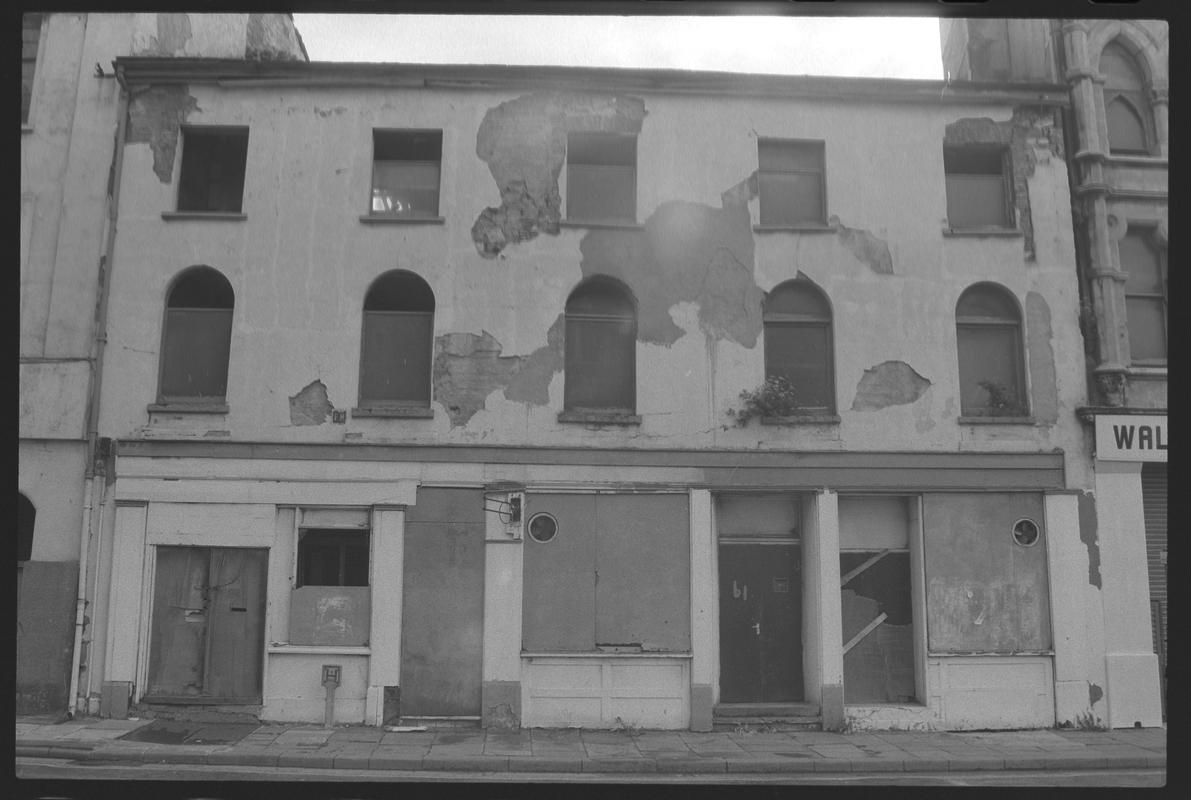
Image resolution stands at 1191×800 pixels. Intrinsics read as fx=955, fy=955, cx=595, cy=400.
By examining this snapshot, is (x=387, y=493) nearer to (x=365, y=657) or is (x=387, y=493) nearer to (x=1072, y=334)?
(x=365, y=657)

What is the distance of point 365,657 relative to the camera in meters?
13.4

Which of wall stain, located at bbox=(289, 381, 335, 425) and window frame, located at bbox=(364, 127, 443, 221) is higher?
window frame, located at bbox=(364, 127, 443, 221)

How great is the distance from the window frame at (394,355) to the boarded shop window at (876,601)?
21.1 feet

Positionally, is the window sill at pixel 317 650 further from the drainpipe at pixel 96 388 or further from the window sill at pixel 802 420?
the window sill at pixel 802 420

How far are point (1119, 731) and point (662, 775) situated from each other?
695 cm

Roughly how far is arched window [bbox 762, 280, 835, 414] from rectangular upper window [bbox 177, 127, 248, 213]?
8.55 m

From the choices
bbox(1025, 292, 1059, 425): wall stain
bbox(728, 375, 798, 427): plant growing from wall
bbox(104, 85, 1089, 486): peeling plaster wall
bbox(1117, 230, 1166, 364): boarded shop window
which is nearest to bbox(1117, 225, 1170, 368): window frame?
bbox(1117, 230, 1166, 364): boarded shop window

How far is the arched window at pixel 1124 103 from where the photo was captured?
1538cm

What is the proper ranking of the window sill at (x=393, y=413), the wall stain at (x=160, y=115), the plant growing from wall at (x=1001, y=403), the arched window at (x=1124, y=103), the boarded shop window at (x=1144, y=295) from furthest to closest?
the arched window at (x=1124, y=103) → the boarded shop window at (x=1144, y=295) → the wall stain at (x=160, y=115) → the plant growing from wall at (x=1001, y=403) → the window sill at (x=393, y=413)

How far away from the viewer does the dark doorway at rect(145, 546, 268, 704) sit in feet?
44.3

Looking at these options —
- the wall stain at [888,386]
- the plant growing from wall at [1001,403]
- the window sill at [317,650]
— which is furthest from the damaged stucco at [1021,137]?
the window sill at [317,650]

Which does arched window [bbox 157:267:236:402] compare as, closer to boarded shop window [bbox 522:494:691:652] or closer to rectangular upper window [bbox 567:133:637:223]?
boarded shop window [bbox 522:494:691:652]

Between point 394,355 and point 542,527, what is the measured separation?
11.2ft

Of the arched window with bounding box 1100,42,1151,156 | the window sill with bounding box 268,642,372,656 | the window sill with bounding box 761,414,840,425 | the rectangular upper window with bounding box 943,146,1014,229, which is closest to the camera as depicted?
the window sill with bounding box 268,642,372,656
